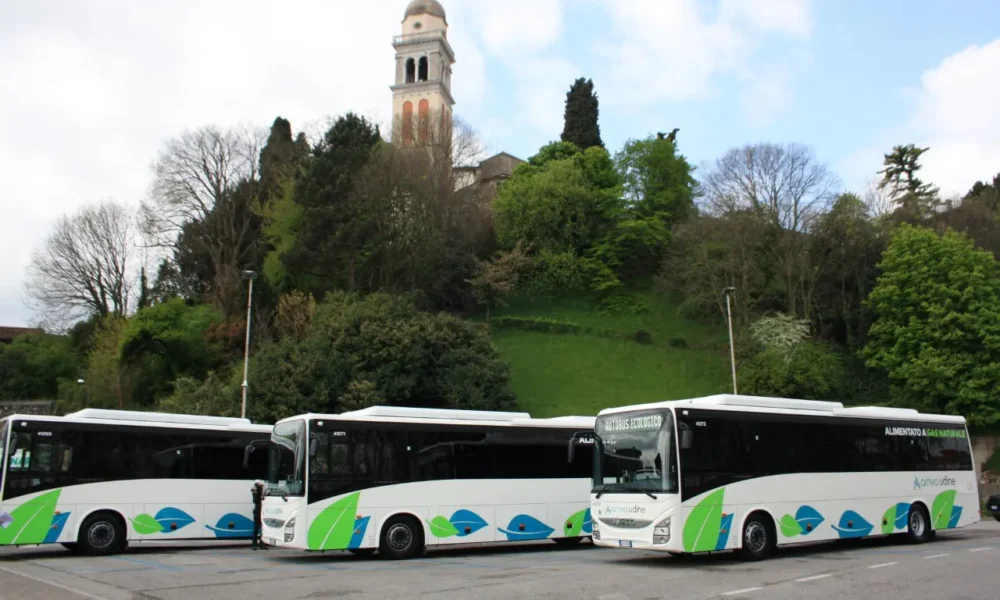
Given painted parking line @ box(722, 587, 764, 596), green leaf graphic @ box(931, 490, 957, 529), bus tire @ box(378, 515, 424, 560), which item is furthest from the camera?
green leaf graphic @ box(931, 490, 957, 529)

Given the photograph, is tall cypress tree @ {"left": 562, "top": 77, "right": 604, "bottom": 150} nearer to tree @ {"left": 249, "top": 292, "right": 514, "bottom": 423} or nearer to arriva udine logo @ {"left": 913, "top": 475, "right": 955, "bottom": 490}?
tree @ {"left": 249, "top": 292, "right": 514, "bottom": 423}

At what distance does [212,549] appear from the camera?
19797 millimetres

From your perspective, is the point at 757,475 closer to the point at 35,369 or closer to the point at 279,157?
the point at 279,157

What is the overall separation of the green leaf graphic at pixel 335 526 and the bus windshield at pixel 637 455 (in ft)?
15.8

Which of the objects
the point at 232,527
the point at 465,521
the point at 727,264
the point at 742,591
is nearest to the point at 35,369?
the point at 232,527

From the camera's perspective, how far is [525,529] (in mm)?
18031

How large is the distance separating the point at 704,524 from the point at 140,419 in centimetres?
1268

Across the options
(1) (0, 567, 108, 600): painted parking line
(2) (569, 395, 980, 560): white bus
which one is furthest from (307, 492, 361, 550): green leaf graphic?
(2) (569, 395, 980, 560): white bus

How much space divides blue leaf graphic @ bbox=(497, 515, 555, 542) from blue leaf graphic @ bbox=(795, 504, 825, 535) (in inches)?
213

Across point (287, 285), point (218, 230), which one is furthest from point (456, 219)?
point (218, 230)

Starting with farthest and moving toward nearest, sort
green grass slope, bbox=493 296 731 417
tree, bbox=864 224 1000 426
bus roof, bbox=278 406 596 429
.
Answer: green grass slope, bbox=493 296 731 417
tree, bbox=864 224 1000 426
bus roof, bbox=278 406 596 429

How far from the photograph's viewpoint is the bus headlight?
1403 cm

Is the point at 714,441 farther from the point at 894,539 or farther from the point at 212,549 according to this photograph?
the point at 212,549

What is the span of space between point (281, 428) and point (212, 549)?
518cm
